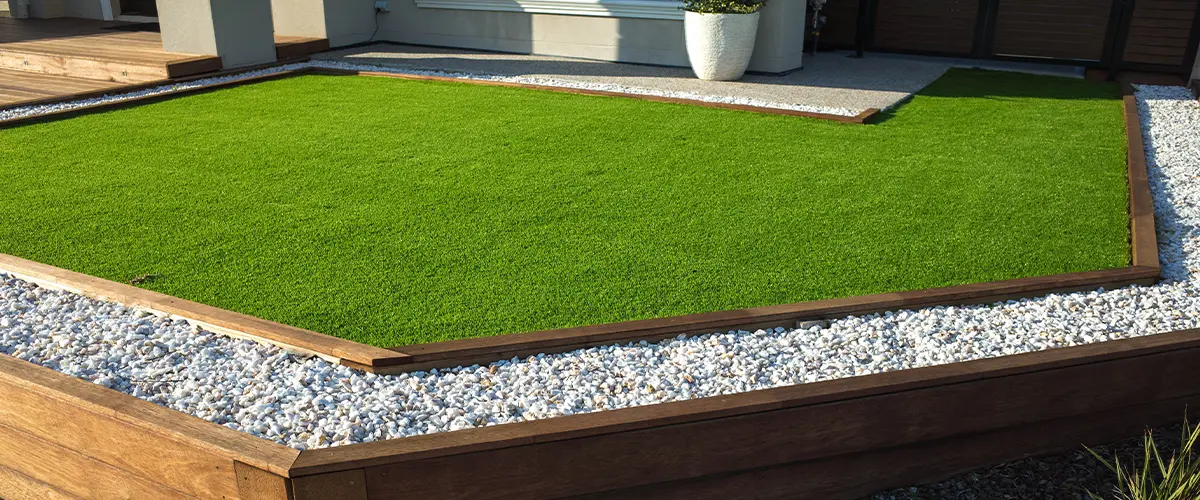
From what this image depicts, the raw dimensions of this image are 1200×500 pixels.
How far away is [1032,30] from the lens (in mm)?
9898

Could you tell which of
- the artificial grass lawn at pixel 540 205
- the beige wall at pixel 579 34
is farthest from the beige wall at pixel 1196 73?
the beige wall at pixel 579 34

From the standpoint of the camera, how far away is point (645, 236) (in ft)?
13.5

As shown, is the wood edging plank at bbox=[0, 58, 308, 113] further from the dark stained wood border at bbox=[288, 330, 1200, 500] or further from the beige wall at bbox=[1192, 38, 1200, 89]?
the beige wall at bbox=[1192, 38, 1200, 89]

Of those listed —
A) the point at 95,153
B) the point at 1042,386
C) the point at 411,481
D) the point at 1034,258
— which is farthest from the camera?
the point at 95,153

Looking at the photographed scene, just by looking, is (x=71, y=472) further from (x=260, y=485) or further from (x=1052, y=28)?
(x=1052, y=28)

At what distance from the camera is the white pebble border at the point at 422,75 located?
680cm

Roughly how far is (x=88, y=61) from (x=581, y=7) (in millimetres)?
4785

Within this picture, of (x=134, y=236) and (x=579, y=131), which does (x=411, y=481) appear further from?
(x=579, y=131)

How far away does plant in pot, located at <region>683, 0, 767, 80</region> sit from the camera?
26.3 feet

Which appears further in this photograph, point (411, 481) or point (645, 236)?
point (645, 236)

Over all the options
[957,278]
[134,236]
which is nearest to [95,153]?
[134,236]

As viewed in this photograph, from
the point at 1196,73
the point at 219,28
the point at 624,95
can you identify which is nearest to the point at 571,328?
the point at 624,95

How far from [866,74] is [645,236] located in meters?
5.60

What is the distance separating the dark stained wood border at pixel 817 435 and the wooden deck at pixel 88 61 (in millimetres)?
6406
